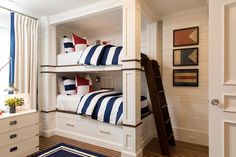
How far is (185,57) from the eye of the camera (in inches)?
116

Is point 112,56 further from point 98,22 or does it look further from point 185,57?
point 185,57

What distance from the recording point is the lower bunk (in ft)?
8.59

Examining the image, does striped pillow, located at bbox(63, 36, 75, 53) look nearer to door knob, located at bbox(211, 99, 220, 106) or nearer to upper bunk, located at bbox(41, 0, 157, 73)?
upper bunk, located at bbox(41, 0, 157, 73)

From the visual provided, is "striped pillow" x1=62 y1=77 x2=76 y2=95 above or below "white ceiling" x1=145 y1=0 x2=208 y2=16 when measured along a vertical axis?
below

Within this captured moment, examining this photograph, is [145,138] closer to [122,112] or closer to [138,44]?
[122,112]

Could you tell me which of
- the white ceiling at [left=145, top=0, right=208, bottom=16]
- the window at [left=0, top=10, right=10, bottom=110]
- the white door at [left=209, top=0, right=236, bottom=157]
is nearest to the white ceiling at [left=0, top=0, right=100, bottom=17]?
the window at [left=0, top=10, right=10, bottom=110]

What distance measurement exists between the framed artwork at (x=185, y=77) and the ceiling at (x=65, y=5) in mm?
1107

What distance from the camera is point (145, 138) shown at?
112 inches

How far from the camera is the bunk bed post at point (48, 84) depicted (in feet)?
10.6

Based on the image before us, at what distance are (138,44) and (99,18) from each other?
1340 millimetres

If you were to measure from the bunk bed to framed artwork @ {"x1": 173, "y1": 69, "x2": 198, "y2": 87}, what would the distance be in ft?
1.94

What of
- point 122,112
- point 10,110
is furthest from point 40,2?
point 122,112

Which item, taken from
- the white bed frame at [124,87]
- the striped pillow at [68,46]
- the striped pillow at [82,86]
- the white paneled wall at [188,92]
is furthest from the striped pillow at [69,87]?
the white paneled wall at [188,92]

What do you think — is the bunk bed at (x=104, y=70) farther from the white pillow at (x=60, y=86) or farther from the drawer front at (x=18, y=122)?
the drawer front at (x=18, y=122)
